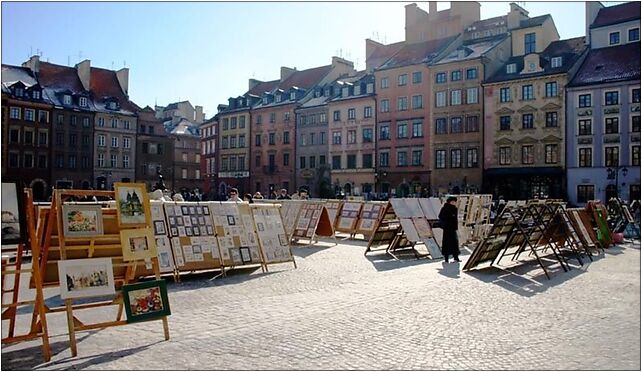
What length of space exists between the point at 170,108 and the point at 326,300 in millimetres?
87843

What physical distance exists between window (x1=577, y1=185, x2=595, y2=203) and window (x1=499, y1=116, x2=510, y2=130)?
298 inches

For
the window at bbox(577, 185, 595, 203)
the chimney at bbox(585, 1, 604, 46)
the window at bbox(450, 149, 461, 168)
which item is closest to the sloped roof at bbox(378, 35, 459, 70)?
the window at bbox(450, 149, 461, 168)

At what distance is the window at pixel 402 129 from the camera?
55531 mm

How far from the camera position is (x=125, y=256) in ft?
24.9

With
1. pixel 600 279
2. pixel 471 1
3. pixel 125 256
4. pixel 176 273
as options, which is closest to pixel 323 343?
pixel 125 256

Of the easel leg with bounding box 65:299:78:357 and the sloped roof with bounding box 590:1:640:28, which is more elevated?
the sloped roof with bounding box 590:1:640:28

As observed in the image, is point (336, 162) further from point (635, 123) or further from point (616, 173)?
point (635, 123)

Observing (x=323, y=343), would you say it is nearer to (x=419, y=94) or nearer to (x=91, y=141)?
(x=419, y=94)

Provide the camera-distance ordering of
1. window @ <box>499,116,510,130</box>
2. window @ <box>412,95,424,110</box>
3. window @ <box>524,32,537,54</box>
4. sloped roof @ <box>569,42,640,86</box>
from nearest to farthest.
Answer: sloped roof @ <box>569,42,640,86</box> → window @ <box>499,116,510,130</box> → window @ <box>524,32,537,54</box> → window @ <box>412,95,424,110</box>

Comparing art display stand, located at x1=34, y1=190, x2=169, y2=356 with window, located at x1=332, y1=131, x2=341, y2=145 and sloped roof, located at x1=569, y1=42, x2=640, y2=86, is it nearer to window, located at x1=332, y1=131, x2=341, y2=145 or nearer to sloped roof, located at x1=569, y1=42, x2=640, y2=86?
sloped roof, located at x1=569, y1=42, x2=640, y2=86

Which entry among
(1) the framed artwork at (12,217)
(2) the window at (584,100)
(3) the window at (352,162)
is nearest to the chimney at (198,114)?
(3) the window at (352,162)

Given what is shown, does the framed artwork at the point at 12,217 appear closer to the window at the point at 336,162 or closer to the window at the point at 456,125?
the window at the point at 456,125

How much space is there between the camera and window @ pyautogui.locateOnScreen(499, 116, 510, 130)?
4933cm

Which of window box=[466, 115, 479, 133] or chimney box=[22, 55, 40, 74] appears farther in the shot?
chimney box=[22, 55, 40, 74]
